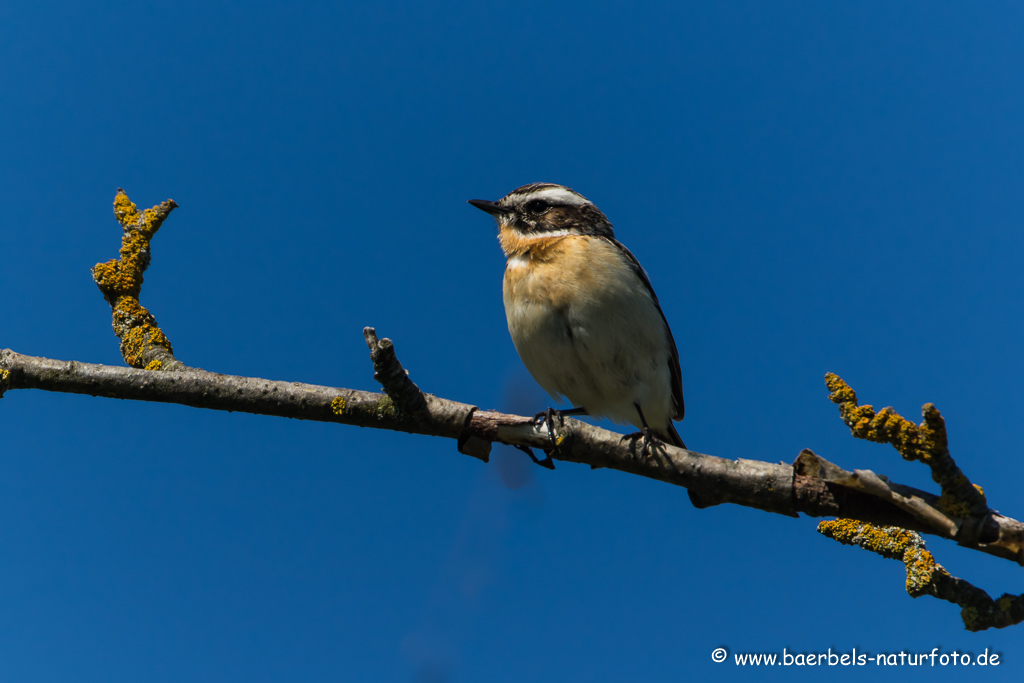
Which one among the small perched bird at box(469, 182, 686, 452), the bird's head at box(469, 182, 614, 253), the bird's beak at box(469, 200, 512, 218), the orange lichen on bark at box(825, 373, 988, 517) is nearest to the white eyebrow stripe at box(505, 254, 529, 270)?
the small perched bird at box(469, 182, 686, 452)

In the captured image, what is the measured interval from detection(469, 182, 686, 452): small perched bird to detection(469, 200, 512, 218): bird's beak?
49cm

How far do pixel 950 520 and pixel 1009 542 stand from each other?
0.37 metres

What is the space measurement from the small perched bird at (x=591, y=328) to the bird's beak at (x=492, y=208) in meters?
0.49

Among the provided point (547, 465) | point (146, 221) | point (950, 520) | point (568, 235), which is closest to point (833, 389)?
point (950, 520)

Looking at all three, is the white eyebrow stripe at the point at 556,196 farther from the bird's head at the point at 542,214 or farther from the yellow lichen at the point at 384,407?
the yellow lichen at the point at 384,407

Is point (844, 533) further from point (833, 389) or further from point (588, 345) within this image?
point (588, 345)

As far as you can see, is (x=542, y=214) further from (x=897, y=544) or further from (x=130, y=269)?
(x=897, y=544)

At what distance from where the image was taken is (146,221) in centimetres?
534

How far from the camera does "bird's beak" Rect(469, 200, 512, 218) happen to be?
7.99 metres

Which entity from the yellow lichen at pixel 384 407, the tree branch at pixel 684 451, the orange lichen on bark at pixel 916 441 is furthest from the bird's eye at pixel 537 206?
the orange lichen on bark at pixel 916 441

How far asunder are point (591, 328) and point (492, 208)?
8.17 feet

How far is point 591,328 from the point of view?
20.6ft

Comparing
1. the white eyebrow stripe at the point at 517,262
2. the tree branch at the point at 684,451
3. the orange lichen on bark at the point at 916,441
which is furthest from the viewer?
the white eyebrow stripe at the point at 517,262

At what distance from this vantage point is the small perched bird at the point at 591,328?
20.8 feet
